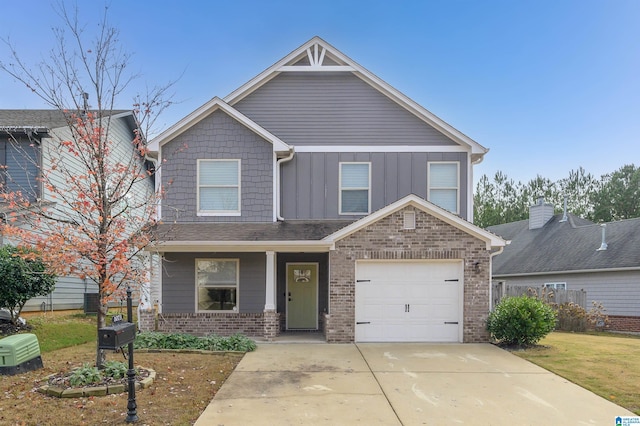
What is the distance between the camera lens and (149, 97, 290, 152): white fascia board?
36.4ft

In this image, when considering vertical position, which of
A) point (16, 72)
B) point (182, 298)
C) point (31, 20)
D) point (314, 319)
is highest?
point (31, 20)

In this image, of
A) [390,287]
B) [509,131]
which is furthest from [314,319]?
[509,131]

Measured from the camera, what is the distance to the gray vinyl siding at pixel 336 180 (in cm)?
1184

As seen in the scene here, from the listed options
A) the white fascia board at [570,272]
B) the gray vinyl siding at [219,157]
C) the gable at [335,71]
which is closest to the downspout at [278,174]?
the gray vinyl siding at [219,157]

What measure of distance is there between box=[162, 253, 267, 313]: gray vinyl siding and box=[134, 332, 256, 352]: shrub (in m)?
1.74

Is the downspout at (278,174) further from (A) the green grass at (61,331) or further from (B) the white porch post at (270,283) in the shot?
(A) the green grass at (61,331)

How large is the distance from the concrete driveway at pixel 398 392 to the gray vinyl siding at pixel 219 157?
4308 mm

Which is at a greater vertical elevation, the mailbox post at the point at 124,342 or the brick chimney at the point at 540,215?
the brick chimney at the point at 540,215

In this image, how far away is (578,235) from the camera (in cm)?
1991

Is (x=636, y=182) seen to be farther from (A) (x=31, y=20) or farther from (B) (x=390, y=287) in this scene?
(A) (x=31, y=20)

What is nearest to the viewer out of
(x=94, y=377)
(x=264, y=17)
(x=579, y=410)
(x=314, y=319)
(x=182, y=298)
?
(x=579, y=410)

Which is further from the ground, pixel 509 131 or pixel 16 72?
pixel 509 131

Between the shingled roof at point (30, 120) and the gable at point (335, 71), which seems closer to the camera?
the gable at point (335, 71)

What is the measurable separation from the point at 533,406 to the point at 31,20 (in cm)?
1267
